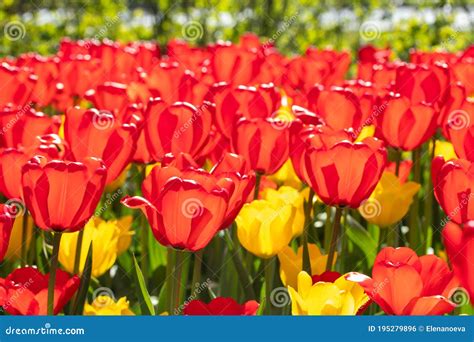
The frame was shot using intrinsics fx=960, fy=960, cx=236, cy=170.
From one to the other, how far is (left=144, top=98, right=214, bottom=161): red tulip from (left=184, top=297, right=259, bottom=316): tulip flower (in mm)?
634

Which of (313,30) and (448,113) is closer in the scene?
(448,113)

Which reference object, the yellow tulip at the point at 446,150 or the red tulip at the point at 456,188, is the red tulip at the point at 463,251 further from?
the yellow tulip at the point at 446,150

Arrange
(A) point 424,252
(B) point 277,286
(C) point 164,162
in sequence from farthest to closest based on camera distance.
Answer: (A) point 424,252 → (B) point 277,286 → (C) point 164,162

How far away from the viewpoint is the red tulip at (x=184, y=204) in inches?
72.1

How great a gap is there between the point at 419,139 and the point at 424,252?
38 cm

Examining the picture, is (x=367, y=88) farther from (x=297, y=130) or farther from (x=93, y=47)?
(x=93, y=47)

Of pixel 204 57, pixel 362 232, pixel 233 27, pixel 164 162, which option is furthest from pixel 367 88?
pixel 233 27

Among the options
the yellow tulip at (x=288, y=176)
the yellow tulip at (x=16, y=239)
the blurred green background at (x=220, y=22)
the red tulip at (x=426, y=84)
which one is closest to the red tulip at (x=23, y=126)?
the yellow tulip at (x=16, y=239)

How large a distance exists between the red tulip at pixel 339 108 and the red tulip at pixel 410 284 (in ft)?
3.47

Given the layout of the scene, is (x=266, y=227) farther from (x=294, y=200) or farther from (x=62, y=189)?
(x=62, y=189)

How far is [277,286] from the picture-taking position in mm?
2654

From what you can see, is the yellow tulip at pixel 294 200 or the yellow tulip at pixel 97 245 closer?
the yellow tulip at pixel 294 200

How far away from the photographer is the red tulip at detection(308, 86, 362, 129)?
2732 mm

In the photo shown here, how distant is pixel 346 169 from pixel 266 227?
28 cm
